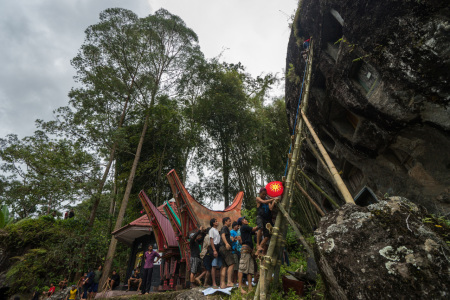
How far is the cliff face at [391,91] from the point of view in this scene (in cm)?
393

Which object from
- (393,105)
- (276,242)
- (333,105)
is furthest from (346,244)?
(333,105)

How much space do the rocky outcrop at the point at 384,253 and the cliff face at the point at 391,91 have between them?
2.31 metres

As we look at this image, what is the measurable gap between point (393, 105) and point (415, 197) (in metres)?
1.78

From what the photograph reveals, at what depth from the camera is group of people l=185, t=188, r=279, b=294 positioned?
4.26 metres

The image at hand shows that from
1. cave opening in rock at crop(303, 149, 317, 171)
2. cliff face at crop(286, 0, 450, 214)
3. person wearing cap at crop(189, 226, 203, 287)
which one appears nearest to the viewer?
cliff face at crop(286, 0, 450, 214)

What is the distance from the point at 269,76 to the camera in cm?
1321

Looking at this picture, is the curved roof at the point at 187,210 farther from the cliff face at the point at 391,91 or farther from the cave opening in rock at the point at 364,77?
the cave opening in rock at the point at 364,77

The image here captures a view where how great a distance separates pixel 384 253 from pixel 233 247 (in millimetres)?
3712

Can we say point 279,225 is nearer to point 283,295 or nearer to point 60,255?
point 283,295

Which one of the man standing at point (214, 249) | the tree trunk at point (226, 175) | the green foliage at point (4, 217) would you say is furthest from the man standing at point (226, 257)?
the green foliage at point (4, 217)

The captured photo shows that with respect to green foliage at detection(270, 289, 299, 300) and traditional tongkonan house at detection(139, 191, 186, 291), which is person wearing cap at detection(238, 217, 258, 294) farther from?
traditional tongkonan house at detection(139, 191, 186, 291)

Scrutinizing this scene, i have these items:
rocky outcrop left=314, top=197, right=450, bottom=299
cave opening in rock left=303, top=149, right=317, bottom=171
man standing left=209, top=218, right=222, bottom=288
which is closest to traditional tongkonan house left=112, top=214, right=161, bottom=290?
man standing left=209, top=218, right=222, bottom=288

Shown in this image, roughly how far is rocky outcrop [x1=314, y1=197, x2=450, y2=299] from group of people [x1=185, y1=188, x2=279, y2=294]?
1320mm

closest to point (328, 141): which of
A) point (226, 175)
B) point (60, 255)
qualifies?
point (226, 175)
